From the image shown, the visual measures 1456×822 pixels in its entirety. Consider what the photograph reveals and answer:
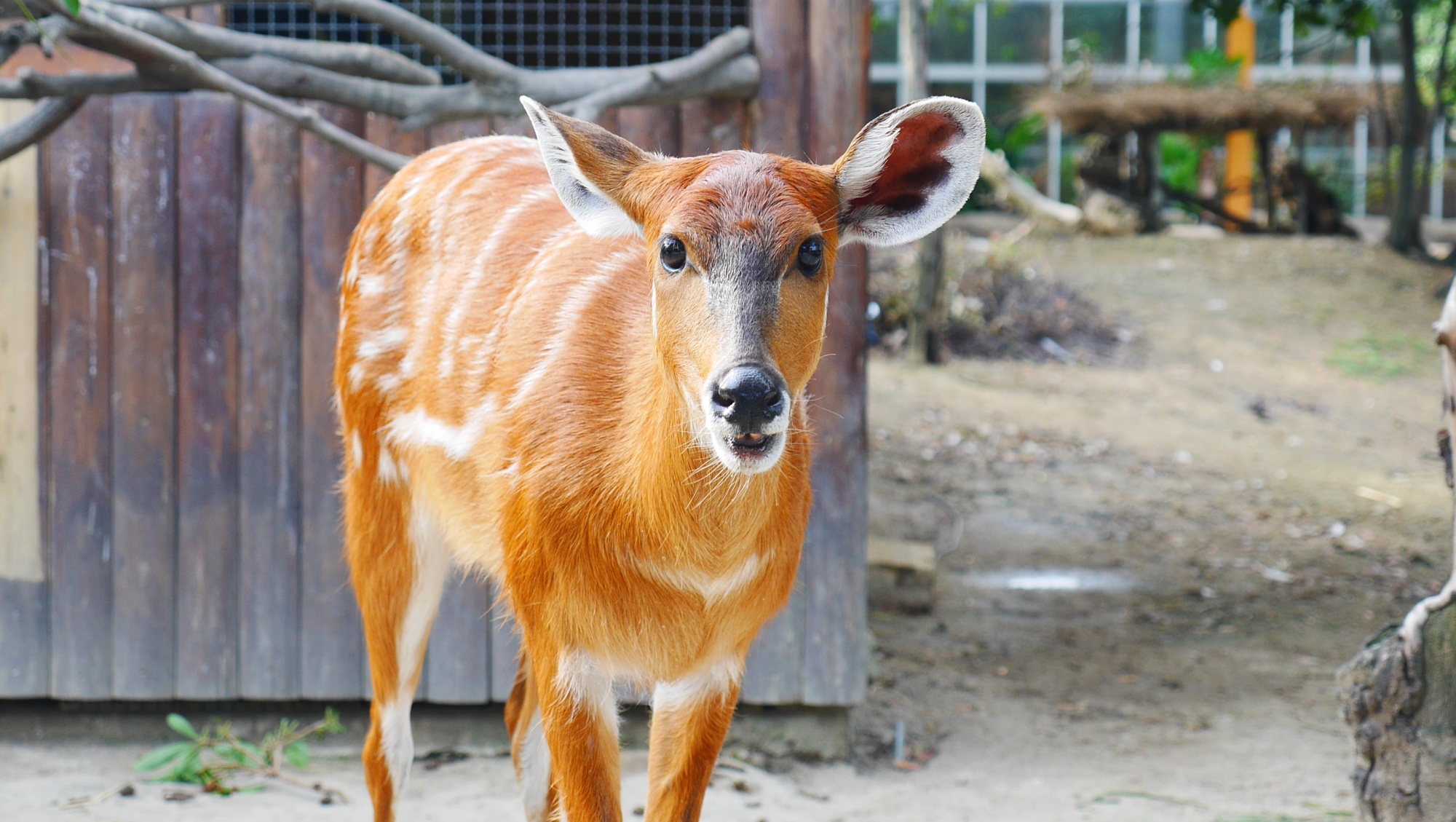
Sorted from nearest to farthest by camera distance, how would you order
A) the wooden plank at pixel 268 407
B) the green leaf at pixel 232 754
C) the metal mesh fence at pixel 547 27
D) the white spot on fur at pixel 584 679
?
the white spot on fur at pixel 584 679 → the wooden plank at pixel 268 407 → the green leaf at pixel 232 754 → the metal mesh fence at pixel 547 27

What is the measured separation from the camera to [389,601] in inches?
128

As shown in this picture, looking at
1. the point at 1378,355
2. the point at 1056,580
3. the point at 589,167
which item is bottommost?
the point at 1056,580

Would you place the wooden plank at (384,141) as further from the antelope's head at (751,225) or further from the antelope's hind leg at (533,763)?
the antelope's head at (751,225)

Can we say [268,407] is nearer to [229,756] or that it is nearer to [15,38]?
[229,756]

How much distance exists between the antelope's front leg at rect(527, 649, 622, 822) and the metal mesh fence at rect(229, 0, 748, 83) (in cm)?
248

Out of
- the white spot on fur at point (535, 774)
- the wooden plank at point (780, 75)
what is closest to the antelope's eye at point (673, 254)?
the white spot on fur at point (535, 774)

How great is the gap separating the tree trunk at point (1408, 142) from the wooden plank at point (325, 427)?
384 inches

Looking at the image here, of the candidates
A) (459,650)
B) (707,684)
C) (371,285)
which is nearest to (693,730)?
(707,684)

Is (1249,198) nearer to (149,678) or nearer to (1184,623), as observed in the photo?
(1184,623)

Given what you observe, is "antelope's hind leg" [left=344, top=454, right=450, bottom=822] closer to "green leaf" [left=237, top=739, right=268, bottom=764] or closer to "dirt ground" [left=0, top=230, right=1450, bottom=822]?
"dirt ground" [left=0, top=230, right=1450, bottom=822]

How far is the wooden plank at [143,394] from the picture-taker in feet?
Answer: 13.5

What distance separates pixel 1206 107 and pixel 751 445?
12211 millimetres

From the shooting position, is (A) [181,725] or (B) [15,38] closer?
(B) [15,38]

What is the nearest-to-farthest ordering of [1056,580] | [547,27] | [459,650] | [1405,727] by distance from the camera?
[1405,727], [459,650], [547,27], [1056,580]
